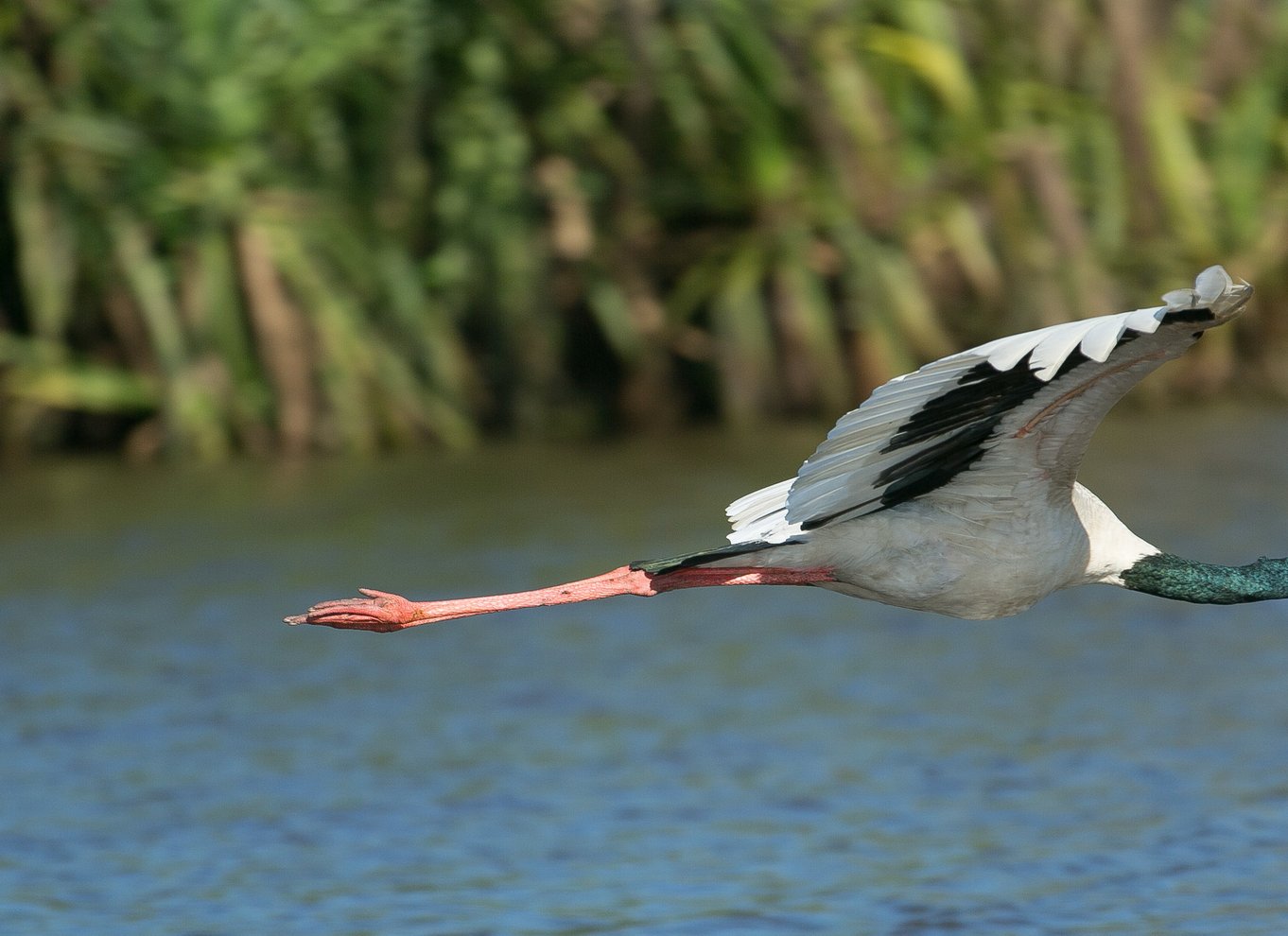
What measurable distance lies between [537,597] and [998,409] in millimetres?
1664

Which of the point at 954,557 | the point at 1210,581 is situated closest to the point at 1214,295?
the point at 954,557

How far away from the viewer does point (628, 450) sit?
1428 centimetres

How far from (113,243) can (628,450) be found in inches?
142

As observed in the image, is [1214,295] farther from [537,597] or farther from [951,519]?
[537,597]

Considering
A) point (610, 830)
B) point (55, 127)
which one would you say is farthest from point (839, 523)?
point (55, 127)

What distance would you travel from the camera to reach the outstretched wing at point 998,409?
4262mm

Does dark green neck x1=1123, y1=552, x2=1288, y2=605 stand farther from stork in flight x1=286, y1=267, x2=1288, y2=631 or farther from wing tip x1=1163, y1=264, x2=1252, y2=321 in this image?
wing tip x1=1163, y1=264, x2=1252, y2=321

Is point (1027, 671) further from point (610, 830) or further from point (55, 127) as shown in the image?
point (55, 127)

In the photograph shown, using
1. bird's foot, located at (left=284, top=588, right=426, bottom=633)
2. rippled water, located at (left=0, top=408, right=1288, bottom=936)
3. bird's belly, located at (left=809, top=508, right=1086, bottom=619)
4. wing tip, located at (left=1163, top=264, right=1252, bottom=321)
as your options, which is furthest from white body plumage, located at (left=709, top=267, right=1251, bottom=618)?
rippled water, located at (left=0, top=408, right=1288, bottom=936)

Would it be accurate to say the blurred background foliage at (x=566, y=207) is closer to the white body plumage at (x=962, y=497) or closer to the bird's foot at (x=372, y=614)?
the bird's foot at (x=372, y=614)

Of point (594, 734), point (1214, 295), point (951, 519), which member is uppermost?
point (1214, 295)

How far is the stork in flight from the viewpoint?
16.5 ft

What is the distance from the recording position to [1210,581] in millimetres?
6422

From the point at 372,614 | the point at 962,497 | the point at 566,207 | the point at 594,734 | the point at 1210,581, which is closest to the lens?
the point at 962,497
